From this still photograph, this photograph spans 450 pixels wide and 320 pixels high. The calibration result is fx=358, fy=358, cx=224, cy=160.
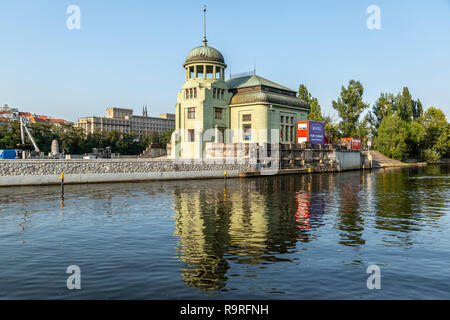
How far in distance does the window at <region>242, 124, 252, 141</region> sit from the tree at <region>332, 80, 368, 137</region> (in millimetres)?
52979

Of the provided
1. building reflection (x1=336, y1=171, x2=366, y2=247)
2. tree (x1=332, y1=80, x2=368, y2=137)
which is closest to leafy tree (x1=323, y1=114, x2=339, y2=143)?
tree (x1=332, y1=80, x2=368, y2=137)

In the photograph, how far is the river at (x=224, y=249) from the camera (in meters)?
12.0

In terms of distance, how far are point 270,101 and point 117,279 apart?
235 ft

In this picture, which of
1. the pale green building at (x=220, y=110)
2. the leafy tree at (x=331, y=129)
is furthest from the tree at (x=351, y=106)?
the pale green building at (x=220, y=110)

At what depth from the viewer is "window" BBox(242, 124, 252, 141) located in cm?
8238

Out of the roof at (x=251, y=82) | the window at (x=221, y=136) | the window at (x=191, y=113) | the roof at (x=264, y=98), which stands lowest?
the window at (x=221, y=136)

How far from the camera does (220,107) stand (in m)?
83.2

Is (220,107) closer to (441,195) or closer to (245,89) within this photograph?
(245,89)

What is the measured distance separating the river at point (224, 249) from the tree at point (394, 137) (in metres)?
93.7

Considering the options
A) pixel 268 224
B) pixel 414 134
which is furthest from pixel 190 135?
pixel 414 134

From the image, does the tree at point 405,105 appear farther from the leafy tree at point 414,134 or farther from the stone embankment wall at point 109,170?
the stone embankment wall at point 109,170

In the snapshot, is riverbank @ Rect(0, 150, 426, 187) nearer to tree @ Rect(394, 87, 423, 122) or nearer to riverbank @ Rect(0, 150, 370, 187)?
riverbank @ Rect(0, 150, 370, 187)

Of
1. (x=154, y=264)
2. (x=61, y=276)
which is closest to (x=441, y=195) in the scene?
(x=154, y=264)
